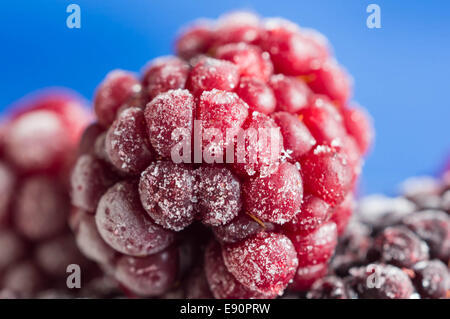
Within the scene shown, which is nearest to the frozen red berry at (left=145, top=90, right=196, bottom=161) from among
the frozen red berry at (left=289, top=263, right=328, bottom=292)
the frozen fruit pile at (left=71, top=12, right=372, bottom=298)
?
the frozen fruit pile at (left=71, top=12, right=372, bottom=298)

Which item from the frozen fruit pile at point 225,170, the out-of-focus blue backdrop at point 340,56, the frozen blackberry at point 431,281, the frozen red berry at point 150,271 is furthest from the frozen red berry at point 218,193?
the out-of-focus blue backdrop at point 340,56

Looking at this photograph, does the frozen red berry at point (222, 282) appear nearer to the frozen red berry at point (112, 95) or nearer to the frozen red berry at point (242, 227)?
the frozen red berry at point (242, 227)

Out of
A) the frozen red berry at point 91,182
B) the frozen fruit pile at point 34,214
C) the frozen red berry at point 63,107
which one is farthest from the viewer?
the frozen red berry at point 63,107

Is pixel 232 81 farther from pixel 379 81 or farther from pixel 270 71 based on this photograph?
pixel 379 81

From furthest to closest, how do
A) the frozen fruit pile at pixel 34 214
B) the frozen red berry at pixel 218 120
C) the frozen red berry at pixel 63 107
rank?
the frozen red berry at pixel 63 107 < the frozen fruit pile at pixel 34 214 < the frozen red berry at pixel 218 120

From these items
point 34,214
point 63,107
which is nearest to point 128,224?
point 34,214

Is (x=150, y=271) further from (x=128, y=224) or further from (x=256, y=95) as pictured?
(x=256, y=95)

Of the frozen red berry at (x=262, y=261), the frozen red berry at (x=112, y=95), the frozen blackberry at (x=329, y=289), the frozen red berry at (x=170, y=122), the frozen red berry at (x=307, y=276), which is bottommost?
the frozen blackberry at (x=329, y=289)

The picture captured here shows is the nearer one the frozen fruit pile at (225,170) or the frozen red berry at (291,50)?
the frozen fruit pile at (225,170)
